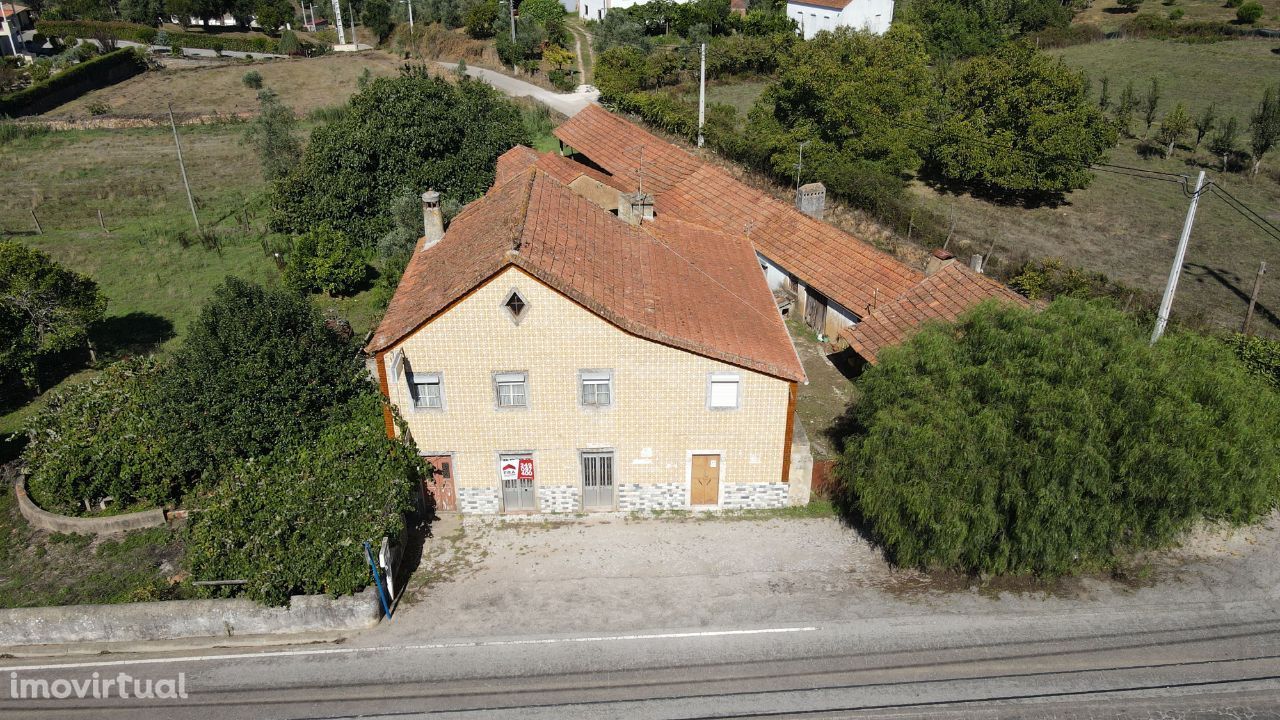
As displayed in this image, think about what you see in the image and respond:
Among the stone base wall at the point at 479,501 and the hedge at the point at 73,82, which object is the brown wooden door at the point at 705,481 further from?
the hedge at the point at 73,82

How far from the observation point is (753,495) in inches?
926

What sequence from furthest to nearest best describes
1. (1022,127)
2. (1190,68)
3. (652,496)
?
(1190,68) < (1022,127) < (652,496)

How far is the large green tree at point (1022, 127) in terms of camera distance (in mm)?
44375

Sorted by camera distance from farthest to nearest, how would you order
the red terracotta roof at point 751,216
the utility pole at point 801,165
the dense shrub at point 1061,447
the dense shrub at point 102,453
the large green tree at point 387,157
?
the utility pole at point 801,165 → the large green tree at point 387,157 → the red terracotta roof at point 751,216 → the dense shrub at point 102,453 → the dense shrub at point 1061,447

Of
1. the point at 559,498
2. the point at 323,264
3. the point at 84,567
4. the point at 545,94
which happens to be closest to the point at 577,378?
the point at 559,498

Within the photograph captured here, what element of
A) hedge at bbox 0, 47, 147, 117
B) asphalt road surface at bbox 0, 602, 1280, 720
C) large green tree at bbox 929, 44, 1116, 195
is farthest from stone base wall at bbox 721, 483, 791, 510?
hedge at bbox 0, 47, 147, 117

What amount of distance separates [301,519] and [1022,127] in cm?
4238

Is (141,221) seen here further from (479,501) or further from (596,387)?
(596,387)

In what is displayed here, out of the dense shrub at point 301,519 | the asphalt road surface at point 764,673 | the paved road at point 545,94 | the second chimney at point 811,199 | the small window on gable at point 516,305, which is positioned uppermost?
the paved road at point 545,94

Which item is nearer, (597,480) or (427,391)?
(427,391)

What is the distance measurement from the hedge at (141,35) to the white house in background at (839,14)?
5833 cm

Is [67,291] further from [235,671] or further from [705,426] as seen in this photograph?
[705,426]

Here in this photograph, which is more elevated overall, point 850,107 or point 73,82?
point 850,107

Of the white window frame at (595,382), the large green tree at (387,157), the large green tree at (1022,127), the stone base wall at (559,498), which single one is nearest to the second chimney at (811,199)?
the large green tree at (1022,127)
